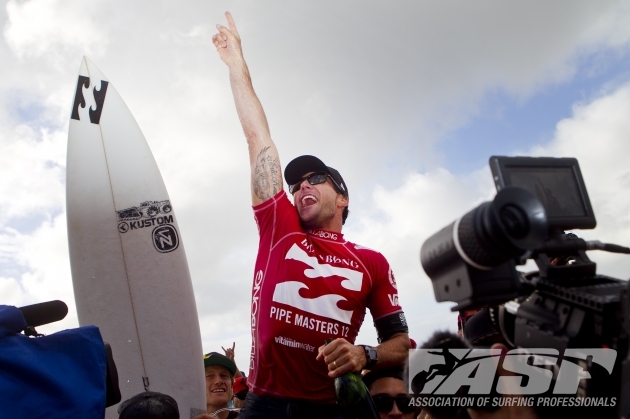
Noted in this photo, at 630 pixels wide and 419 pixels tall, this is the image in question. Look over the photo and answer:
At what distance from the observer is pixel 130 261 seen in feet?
19.7

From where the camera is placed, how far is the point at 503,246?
107cm

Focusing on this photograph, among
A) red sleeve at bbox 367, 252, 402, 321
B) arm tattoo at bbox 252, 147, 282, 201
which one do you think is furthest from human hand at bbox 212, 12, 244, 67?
red sleeve at bbox 367, 252, 402, 321

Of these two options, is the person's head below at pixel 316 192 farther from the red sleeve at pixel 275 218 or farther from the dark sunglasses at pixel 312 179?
the red sleeve at pixel 275 218

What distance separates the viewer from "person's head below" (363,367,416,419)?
3625 mm

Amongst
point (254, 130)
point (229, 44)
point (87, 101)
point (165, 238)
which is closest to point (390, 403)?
point (254, 130)

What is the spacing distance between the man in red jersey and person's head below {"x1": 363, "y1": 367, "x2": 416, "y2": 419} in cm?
66

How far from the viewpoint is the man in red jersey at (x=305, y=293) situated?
9.18 feet

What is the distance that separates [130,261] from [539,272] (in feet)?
17.8

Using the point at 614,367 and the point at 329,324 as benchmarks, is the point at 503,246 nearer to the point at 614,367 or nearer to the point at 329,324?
the point at 614,367

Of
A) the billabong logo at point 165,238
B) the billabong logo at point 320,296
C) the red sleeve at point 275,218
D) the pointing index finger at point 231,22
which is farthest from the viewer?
the billabong logo at point 165,238

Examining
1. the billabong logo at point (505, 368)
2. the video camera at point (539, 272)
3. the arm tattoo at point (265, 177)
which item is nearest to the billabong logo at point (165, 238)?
the arm tattoo at point (265, 177)

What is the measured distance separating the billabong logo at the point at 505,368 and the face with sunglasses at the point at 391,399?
200 centimetres

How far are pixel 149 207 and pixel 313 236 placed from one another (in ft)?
11.6

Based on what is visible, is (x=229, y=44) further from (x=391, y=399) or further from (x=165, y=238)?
(x=391, y=399)
